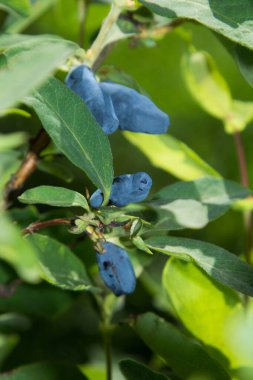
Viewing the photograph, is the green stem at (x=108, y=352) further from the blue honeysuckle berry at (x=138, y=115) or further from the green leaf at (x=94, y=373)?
the blue honeysuckle berry at (x=138, y=115)

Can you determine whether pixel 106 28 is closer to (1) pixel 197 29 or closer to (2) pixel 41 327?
(2) pixel 41 327

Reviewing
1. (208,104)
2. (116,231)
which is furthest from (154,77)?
(116,231)

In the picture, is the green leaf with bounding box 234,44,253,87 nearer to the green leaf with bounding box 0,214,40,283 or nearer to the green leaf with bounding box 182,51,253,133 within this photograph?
the green leaf with bounding box 182,51,253,133

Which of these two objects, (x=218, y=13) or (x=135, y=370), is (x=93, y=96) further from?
(x=135, y=370)

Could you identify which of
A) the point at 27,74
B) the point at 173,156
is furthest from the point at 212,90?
the point at 27,74

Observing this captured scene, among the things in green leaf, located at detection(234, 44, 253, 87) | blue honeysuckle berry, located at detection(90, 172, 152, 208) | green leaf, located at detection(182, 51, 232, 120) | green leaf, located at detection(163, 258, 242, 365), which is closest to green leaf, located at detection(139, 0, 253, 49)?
green leaf, located at detection(234, 44, 253, 87)

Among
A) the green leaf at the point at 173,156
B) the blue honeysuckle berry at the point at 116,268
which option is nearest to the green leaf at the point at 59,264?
the blue honeysuckle berry at the point at 116,268
